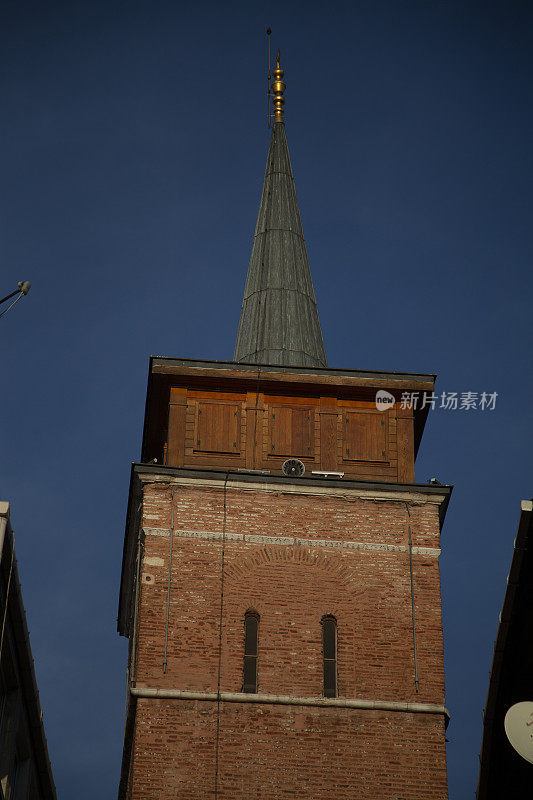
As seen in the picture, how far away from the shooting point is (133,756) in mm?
34875

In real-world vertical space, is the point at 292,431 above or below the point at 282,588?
above

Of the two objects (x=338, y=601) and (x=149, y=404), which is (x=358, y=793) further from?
(x=149, y=404)

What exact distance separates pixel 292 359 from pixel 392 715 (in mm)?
10233

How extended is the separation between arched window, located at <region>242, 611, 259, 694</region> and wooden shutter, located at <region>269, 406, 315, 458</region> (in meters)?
4.31

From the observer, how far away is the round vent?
1526 inches

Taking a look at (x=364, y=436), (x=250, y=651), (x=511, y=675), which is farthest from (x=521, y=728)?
(x=364, y=436)

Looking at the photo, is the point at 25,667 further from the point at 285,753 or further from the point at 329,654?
the point at 329,654

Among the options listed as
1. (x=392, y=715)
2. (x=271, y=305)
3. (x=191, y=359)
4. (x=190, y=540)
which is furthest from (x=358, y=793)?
(x=271, y=305)

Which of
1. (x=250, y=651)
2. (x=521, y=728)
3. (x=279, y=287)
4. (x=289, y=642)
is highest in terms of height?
(x=279, y=287)

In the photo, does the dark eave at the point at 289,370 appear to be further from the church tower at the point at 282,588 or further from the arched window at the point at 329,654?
the arched window at the point at 329,654

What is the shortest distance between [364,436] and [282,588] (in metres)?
4.58

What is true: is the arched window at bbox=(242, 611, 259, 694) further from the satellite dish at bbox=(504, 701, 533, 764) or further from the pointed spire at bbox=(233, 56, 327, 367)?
the satellite dish at bbox=(504, 701, 533, 764)

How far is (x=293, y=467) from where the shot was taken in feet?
127

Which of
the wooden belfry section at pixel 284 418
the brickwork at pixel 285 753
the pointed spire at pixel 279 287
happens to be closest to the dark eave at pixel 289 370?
the wooden belfry section at pixel 284 418
